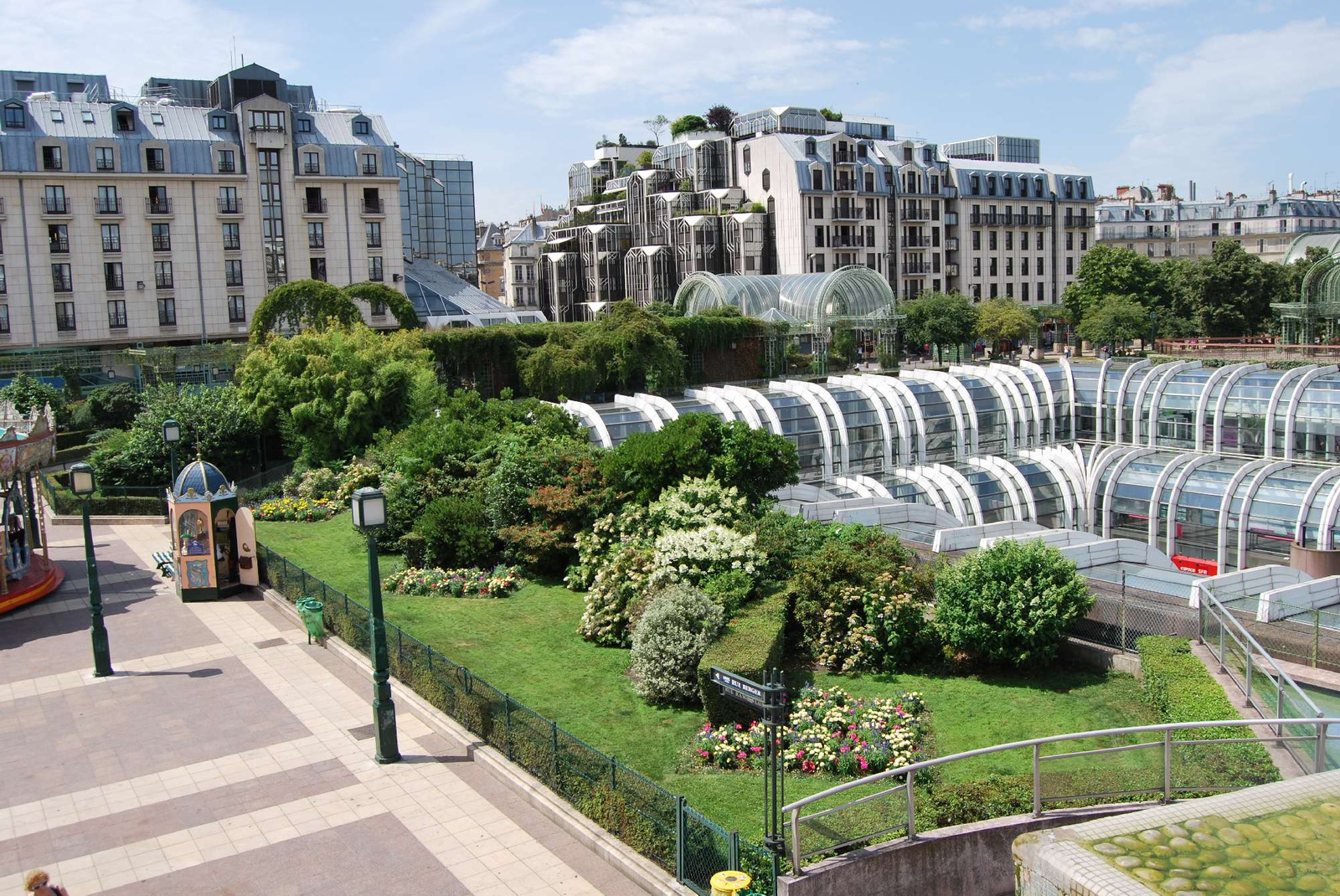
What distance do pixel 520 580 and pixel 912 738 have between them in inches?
486

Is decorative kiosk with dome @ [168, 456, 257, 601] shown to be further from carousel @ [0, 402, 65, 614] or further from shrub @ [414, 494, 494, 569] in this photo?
shrub @ [414, 494, 494, 569]

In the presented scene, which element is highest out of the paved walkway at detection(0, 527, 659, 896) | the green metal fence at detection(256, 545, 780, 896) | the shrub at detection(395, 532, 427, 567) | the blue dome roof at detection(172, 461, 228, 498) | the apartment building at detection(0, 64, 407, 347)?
the apartment building at detection(0, 64, 407, 347)

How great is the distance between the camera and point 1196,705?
14.9 m

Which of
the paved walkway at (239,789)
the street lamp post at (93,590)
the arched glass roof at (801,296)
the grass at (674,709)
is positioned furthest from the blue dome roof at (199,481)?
the arched glass roof at (801,296)

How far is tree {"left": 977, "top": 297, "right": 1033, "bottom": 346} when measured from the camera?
219 ft

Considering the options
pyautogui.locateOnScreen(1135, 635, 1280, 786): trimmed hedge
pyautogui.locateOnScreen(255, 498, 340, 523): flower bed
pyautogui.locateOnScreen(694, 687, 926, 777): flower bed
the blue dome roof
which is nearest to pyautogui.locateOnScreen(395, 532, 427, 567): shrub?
the blue dome roof

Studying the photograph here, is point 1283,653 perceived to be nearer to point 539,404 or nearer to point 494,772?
point 494,772

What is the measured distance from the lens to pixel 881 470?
37750 millimetres

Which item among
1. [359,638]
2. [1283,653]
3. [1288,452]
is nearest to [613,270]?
[1288,452]

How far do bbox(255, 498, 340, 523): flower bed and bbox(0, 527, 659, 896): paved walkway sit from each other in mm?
10394

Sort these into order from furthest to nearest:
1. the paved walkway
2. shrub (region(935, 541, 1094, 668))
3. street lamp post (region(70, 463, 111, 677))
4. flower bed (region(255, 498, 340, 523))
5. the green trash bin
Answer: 1. flower bed (region(255, 498, 340, 523))
2. the green trash bin
3. street lamp post (region(70, 463, 111, 677))
4. shrub (region(935, 541, 1094, 668))
5. the paved walkway

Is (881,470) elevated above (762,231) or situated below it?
below

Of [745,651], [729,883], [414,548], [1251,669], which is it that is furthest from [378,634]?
[414,548]

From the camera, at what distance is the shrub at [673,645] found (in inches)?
710
